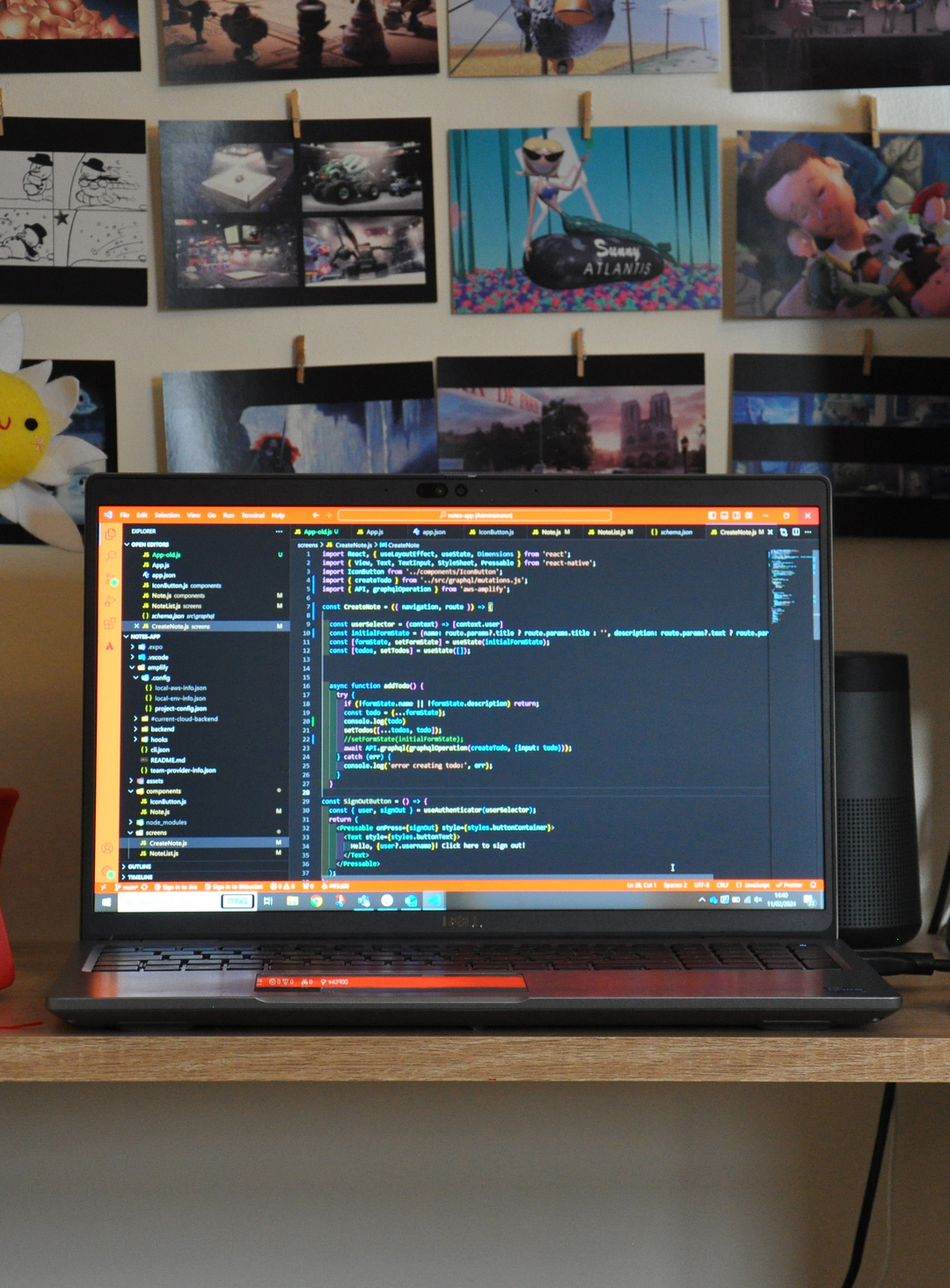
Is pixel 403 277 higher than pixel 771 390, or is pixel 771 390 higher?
pixel 403 277

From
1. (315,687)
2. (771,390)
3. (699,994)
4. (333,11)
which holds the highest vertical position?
(333,11)

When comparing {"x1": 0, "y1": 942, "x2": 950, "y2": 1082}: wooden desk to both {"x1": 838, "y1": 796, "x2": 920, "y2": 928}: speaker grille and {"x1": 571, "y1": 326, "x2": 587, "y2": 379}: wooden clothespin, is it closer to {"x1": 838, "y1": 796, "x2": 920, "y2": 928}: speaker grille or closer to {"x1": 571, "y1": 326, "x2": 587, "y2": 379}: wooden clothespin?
{"x1": 838, "y1": 796, "x2": 920, "y2": 928}: speaker grille

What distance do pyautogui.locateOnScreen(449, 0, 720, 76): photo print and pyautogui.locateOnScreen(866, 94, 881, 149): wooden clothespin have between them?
152 mm

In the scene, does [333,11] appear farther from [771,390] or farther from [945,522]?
[945,522]

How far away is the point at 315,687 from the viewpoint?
849 mm

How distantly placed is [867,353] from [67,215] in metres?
0.76

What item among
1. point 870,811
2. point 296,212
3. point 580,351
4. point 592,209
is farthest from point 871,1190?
point 296,212

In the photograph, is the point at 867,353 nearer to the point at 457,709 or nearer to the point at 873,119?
the point at 873,119

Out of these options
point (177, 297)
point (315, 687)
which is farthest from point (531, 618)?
point (177, 297)

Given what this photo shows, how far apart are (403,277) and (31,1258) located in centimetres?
97

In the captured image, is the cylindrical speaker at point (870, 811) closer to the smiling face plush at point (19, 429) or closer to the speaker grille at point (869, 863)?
the speaker grille at point (869, 863)

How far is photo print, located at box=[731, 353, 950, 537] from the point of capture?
106cm

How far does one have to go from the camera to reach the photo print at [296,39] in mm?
1056

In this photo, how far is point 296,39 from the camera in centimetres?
106
